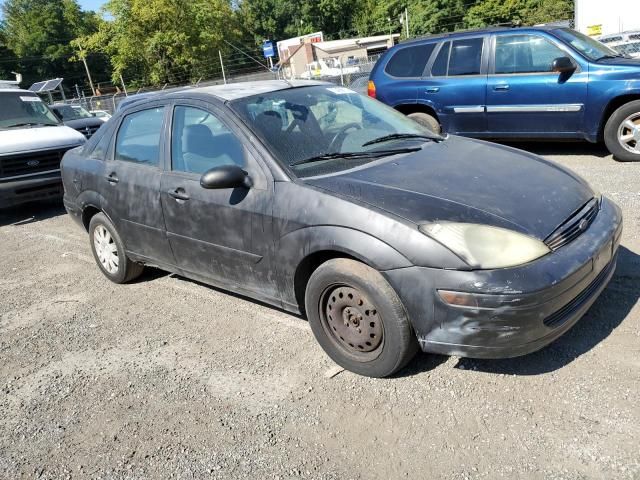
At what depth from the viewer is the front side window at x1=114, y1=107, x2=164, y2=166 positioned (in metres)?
4.17

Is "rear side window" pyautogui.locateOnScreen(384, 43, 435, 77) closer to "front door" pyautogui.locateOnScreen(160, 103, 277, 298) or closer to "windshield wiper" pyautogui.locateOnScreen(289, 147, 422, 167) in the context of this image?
"windshield wiper" pyautogui.locateOnScreen(289, 147, 422, 167)

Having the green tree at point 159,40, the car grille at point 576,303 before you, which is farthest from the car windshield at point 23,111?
the green tree at point 159,40

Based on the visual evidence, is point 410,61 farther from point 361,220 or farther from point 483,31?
point 361,220

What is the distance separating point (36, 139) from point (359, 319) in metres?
7.49

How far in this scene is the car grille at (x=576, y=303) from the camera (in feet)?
8.86

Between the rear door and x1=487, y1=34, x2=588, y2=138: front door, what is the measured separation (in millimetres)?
170

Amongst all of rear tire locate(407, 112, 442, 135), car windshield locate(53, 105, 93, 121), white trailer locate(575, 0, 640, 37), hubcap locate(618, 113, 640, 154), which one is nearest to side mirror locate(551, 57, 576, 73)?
hubcap locate(618, 113, 640, 154)

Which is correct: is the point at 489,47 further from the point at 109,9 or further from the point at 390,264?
the point at 109,9

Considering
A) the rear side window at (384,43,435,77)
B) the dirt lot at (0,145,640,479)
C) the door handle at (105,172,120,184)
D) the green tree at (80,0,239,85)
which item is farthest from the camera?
the green tree at (80,0,239,85)

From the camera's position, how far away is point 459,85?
7934mm

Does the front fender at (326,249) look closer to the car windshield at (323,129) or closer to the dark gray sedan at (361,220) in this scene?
the dark gray sedan at (361,220)

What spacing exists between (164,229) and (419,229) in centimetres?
217

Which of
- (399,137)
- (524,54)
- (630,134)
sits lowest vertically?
(630,134)

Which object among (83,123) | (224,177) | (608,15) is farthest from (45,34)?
(224,177)
